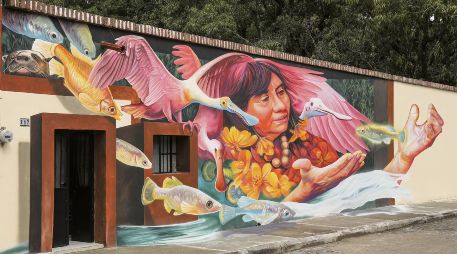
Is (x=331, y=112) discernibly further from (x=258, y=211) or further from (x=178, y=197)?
(x=178, y=197)

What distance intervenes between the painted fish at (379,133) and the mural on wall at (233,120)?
26 mm

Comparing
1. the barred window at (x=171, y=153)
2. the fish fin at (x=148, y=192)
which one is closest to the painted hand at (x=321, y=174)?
the barred window at (x=171, y=153)

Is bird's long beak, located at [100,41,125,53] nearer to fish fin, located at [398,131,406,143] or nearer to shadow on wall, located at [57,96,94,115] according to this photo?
shadow on wall, located at [57,96,94,115]

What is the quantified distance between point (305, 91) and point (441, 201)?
6.88m

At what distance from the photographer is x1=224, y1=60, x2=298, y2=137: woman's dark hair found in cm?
1167

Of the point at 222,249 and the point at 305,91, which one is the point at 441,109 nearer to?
the point at 305,91

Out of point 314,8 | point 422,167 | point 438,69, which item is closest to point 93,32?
point 422,167

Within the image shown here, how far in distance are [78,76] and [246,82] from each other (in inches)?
158

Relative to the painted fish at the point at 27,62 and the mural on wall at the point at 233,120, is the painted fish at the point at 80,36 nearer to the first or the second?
the mural on wall at the point at 233,120

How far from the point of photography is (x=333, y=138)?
14297mm

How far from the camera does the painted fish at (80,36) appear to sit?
8.83 m

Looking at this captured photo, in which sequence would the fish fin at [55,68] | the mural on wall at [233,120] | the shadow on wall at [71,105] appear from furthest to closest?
the mural on wall at [233,120] < the shadow on wall at [71,105] < the fish fin at [55,68]

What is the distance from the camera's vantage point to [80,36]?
8992mm

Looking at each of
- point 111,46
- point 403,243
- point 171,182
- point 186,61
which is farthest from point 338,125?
point 111,46
